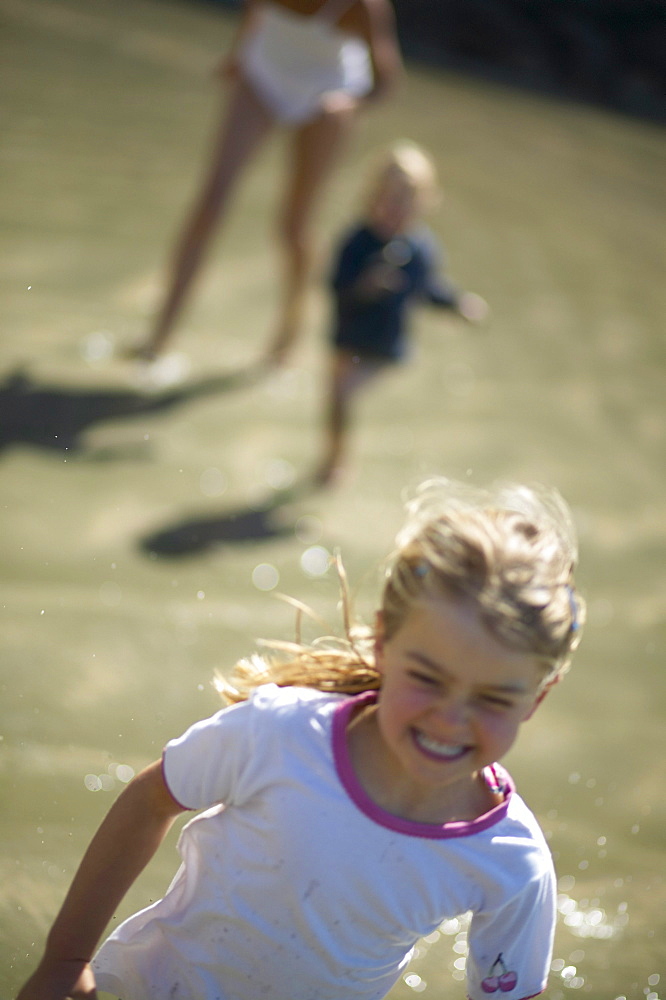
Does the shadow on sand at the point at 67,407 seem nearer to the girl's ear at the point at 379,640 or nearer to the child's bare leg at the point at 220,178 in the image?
the child's bare leg at the point at 220,178

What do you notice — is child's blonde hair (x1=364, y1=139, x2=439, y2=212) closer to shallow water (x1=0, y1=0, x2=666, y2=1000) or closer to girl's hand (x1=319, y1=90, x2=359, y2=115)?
girl's hand (x1=319, y1=90, x2=359, y2=115)

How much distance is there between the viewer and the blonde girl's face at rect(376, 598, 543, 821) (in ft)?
3.79

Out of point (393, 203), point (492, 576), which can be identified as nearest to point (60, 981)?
point (492, 576)

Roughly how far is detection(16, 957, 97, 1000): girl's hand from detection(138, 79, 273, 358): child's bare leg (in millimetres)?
2558

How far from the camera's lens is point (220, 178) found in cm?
349

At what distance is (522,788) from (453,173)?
5.11 m

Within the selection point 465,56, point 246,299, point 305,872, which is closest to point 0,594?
point 305,872

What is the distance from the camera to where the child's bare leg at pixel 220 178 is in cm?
347

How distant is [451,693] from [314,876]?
0.80 ft

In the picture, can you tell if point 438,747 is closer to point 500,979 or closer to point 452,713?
point 452,713

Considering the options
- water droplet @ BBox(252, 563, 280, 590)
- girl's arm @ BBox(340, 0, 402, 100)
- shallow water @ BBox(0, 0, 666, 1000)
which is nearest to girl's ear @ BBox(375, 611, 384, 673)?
shallow water @ BBox(0, 0, 666, 1000)

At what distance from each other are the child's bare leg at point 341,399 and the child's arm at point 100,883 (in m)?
2.13

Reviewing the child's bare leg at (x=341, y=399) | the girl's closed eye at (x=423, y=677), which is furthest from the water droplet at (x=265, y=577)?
the girl's closed eye at (x=423, y=677)

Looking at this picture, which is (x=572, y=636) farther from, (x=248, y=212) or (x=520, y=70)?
(x=520, y=70)
